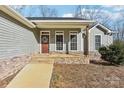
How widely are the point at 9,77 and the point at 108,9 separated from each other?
40.8 meters

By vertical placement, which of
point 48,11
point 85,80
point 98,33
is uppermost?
point 48,11

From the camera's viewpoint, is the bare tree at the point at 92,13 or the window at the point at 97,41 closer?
the window at the point at 97,41

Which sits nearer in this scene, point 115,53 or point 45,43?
point 115,53

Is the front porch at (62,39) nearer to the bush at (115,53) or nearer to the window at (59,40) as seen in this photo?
the window at (59,40)

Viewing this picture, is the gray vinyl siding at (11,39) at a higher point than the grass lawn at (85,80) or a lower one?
higher

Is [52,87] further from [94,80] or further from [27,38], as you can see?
[27,38]

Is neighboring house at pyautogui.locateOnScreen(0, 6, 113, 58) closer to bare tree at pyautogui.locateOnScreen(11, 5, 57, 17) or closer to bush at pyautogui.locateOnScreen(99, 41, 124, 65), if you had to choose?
bush at pyautogui.locateOnScreen(99, 41, 124, 65)

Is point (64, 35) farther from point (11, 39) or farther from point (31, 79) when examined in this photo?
point (31, 79)

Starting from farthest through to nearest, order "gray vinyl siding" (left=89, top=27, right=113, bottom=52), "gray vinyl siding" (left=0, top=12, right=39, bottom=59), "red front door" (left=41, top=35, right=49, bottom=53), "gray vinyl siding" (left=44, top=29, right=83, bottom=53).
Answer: "gray vinyl siding" (left=89, top=27, right=113, bottom=52)
"red front door" (left=41, top=35, right=49, bottom=53)
"gray vinyl siding" (left=44, top=29, right=83, bottom=53)
"gray vinyl siding" (left=0, top=12, right=39, bottom=59)

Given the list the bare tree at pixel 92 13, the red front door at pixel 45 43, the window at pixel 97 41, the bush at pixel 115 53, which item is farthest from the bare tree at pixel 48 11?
the bush at pixel 115 53

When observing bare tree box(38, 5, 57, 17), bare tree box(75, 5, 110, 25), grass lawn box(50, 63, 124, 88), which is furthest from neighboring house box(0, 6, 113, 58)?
bare tree box(38, 5, 57, 17)

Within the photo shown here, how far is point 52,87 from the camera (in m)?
10.2

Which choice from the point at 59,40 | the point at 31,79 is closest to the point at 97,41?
the point at 59,40
